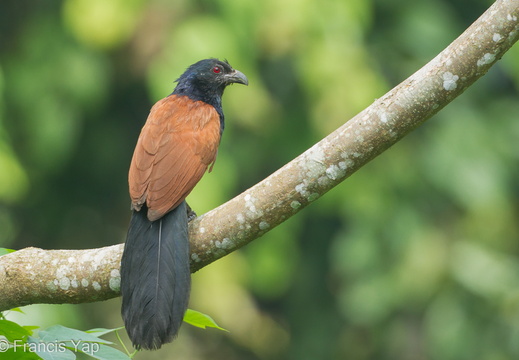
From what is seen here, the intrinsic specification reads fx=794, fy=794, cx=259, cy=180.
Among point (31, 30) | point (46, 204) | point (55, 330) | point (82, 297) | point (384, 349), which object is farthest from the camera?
point (46, 204)

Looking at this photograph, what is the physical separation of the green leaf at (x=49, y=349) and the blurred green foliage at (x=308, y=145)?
10.4 ft

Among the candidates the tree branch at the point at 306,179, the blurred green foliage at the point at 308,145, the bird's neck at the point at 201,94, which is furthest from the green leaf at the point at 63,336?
the blurred green foliage at the point at 308,145

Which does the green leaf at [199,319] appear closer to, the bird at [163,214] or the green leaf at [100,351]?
the bird at [163,214]

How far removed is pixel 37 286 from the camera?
268cm

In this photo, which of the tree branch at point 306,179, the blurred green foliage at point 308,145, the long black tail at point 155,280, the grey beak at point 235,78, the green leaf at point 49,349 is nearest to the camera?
the green leaf at point 49,349

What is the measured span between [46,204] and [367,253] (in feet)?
10.00

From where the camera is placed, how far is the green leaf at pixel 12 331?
184 centimetres

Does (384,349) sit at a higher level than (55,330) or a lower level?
higher

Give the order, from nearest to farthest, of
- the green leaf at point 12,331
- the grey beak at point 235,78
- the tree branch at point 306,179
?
the green leaf at point 12,331 < the tree branch at point 306,179 < the grey beak at point 235,78

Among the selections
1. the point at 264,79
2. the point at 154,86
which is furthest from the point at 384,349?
the point at 154,86

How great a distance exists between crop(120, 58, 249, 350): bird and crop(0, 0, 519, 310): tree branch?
0.09 meters

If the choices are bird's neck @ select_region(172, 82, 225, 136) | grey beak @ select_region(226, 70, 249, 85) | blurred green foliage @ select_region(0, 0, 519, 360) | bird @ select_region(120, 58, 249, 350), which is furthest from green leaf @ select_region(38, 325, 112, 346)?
blurred green foliage @ select_region(0, 0, 519, 360)

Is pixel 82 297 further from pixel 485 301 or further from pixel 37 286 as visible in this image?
pixel 485 301

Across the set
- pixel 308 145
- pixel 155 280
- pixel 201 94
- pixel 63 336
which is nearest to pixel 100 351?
pixel 63 336
